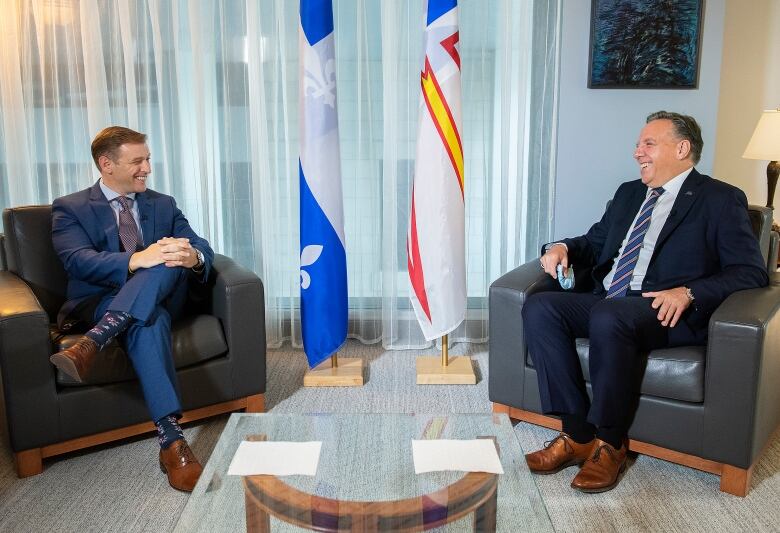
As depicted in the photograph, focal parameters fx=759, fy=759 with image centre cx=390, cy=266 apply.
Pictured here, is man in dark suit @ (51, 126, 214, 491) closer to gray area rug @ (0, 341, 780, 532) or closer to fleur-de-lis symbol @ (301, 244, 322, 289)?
gray area rug @ (0, 341, 780, 532)

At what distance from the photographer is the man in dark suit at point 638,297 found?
242 centimetres

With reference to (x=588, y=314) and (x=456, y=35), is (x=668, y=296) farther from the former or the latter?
(x=456, y=35)

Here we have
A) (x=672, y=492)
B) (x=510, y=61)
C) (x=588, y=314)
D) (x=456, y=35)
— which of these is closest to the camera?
(x=672, y=492)

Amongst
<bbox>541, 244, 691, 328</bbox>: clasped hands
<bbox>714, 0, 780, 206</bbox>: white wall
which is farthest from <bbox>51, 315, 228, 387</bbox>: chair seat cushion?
<bbox>714, 0, 780, 206</bbox>: white wall

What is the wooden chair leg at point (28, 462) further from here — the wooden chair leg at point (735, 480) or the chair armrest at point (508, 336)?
the wooden chair leg at point (735, 480)

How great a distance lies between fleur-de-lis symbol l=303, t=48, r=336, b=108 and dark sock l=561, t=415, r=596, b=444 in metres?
1.59

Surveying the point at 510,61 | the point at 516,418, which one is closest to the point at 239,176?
the point at 510,61

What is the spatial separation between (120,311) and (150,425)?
1.52ft

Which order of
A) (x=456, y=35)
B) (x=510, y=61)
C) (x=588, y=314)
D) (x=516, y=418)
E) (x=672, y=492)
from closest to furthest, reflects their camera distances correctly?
1. (x=672, y=492)
2. (x=588, y=314)
3. (x=516, y=418)
4. (x=456, y=35)
5. (x=510, y=61)

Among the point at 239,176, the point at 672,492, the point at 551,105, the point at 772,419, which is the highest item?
the point at 551,105

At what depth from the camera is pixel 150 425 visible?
2.71 metres

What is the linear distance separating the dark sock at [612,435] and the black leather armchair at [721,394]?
0.31ft

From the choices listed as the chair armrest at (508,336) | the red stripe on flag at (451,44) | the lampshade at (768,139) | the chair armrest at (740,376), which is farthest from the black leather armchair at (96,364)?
the lampshade at (768,139)

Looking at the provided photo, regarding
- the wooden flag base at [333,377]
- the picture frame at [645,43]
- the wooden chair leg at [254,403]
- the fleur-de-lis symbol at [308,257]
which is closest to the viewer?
the wooden chair leg at [254,403]
